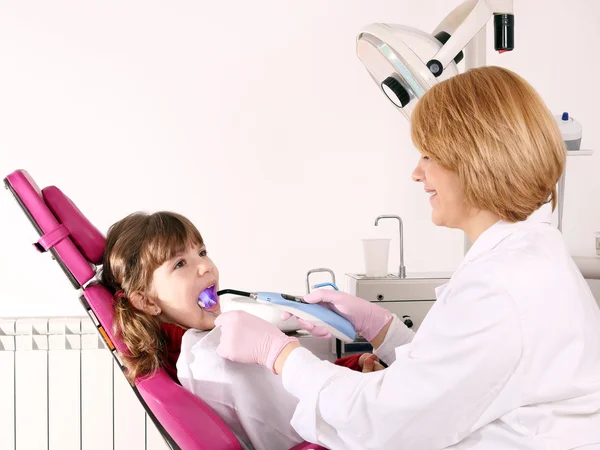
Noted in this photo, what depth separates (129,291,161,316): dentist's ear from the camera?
5.19ft

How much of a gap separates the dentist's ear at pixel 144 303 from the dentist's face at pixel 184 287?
1cm

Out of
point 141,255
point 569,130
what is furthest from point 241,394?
point 569,130

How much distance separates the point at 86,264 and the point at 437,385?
85 centimetres

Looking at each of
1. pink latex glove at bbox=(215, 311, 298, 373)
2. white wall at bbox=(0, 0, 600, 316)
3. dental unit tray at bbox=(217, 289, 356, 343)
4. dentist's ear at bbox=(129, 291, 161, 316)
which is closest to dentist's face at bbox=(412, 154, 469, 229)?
pink latex glove at bbox=(215, 311, 298, 373)

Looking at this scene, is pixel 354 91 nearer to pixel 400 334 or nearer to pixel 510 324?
pixel 400 334

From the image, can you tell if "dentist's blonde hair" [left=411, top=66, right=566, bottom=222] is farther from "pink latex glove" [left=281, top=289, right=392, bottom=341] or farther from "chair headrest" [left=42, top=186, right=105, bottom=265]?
"chair headrest" [left=42, top=186, right=105, bottom=265]

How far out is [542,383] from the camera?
1.03 metres

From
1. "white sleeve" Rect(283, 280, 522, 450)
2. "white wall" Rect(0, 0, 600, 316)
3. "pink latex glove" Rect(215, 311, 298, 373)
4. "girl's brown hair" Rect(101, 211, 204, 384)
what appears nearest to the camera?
"white sleeve" Rect(283, 280, 522, 450)

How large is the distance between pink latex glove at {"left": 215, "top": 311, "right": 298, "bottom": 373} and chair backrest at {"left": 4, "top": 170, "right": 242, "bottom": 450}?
11 cm

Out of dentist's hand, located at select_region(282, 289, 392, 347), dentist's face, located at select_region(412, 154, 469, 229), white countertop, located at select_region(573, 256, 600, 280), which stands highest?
dentist's face, located at select_region(412, 154, 469, 229)

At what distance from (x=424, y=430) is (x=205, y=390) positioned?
500 mm

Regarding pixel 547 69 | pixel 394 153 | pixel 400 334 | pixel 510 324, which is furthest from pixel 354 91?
pixel 510 324

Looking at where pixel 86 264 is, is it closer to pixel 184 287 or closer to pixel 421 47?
pixel 184 287

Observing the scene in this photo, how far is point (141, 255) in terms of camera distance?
62.5 inches
